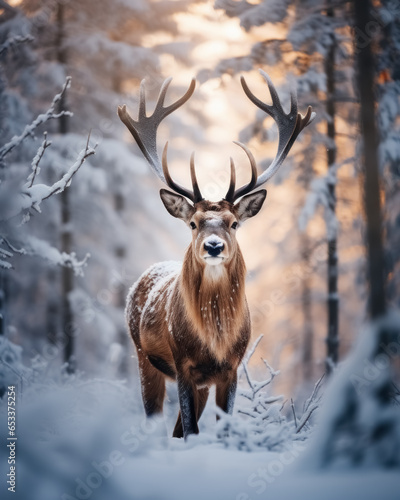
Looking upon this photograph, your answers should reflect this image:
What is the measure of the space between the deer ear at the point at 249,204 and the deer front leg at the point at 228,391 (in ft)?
4.77

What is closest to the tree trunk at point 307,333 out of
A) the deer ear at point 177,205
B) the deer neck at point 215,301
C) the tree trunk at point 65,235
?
the tree trunk at point 65,235

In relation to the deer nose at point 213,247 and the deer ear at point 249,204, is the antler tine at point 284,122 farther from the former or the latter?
the deer nose at point 213,247

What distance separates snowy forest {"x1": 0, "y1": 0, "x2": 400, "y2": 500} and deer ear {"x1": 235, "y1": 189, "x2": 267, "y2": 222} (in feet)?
2.11

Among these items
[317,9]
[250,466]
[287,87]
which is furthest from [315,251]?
[250,466]

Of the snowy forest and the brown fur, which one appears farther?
the brown fur

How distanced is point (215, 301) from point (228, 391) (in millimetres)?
770

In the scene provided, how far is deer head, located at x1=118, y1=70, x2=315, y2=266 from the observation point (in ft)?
14.0

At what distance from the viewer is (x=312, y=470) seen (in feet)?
9.89

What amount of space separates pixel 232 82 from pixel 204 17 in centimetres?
130

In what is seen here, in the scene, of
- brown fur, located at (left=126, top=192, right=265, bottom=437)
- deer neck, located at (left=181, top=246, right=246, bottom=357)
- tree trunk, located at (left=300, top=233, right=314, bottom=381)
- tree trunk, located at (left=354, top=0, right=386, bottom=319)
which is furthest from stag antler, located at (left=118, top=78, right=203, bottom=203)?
tree trunk, located at (left=300, top=233, right=314, bottom=381)

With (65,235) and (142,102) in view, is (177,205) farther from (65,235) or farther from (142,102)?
(65,235)

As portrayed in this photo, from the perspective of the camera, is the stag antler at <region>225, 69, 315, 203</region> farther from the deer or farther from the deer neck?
the deer neck

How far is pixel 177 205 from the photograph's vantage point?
189 inches

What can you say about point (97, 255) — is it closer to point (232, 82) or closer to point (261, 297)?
point (232, 82)
